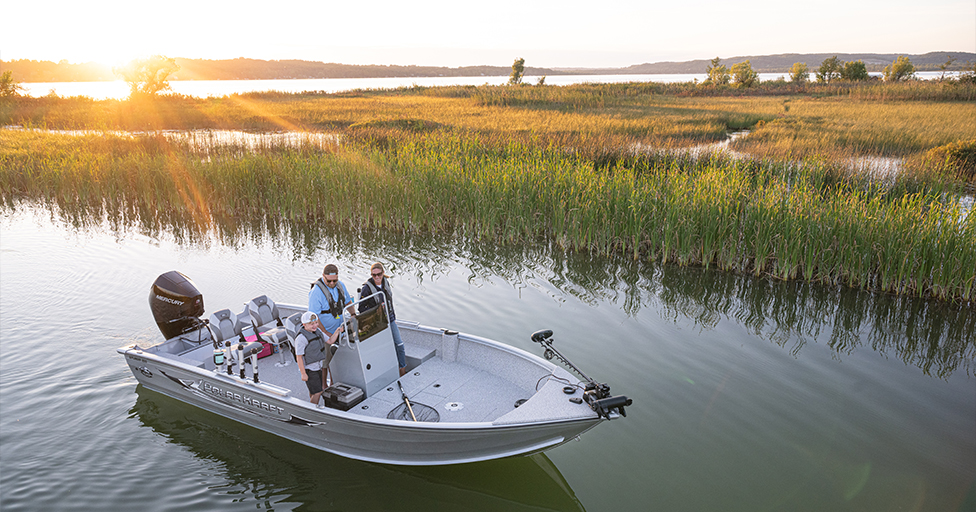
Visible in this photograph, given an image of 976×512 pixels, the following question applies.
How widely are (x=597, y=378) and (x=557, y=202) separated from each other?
22.3 feet

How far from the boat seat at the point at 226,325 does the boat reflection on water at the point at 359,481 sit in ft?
5.60

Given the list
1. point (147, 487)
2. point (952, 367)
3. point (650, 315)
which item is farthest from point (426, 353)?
point (952, 367)

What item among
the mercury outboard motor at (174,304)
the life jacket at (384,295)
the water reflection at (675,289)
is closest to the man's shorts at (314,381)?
the life jacket at (384,295)

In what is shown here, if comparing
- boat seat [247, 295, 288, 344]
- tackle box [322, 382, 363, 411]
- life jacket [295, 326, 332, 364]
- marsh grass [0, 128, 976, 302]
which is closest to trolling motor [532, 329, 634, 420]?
tackle box [322, 382, 363, 411]

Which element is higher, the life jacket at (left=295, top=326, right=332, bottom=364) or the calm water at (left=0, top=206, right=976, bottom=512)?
the life jacket at (left=295, top=326, right=332, bottom=364)

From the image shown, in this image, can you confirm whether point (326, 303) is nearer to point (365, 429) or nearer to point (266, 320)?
point (365, 429)

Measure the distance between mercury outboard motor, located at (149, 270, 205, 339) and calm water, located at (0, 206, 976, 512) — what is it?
1031mm

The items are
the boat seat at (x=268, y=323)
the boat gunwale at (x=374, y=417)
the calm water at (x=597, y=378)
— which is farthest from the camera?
the boat seat at (x=268, y=323)

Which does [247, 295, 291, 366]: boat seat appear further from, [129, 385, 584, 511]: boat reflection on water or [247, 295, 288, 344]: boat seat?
[129, 385, 584, 511]: boat reflection on water

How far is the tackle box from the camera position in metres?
6.37

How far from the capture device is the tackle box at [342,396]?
637 cm

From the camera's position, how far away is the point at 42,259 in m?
13.2

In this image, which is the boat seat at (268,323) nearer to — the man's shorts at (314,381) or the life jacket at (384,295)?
the man's shorts at (314,381)

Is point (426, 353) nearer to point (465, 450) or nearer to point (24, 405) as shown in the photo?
point (465, 450)
